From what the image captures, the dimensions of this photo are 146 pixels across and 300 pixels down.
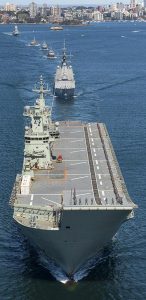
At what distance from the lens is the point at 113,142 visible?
7825 centimetres

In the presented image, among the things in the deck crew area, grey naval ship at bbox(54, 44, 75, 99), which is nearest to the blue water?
grey naval ship at bbox(54, 44, 75, 99)

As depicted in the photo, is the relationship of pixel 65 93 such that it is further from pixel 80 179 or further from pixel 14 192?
pixel 14 192

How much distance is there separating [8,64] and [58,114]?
60.7 metres

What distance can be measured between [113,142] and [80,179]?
1053 inches

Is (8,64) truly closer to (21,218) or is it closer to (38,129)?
(38,129)

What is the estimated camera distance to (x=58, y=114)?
9762 cm

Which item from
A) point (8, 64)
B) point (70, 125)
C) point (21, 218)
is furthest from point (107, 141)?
point (8, 64)

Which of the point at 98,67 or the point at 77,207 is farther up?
the point at 98,67

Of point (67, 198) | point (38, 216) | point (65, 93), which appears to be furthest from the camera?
point (65, 93)

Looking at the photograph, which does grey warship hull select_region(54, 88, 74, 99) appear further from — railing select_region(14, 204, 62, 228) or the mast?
railing select_region(14, 204, 62, 228)

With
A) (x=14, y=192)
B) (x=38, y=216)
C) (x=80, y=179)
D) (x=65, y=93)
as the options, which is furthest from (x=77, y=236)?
(x=65, y=93)

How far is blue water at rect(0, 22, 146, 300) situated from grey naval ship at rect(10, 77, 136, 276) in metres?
2.09

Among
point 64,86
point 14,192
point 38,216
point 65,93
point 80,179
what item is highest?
point 64,86

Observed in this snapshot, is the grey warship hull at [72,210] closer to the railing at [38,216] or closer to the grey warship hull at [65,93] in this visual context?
the railing at [38,216]
